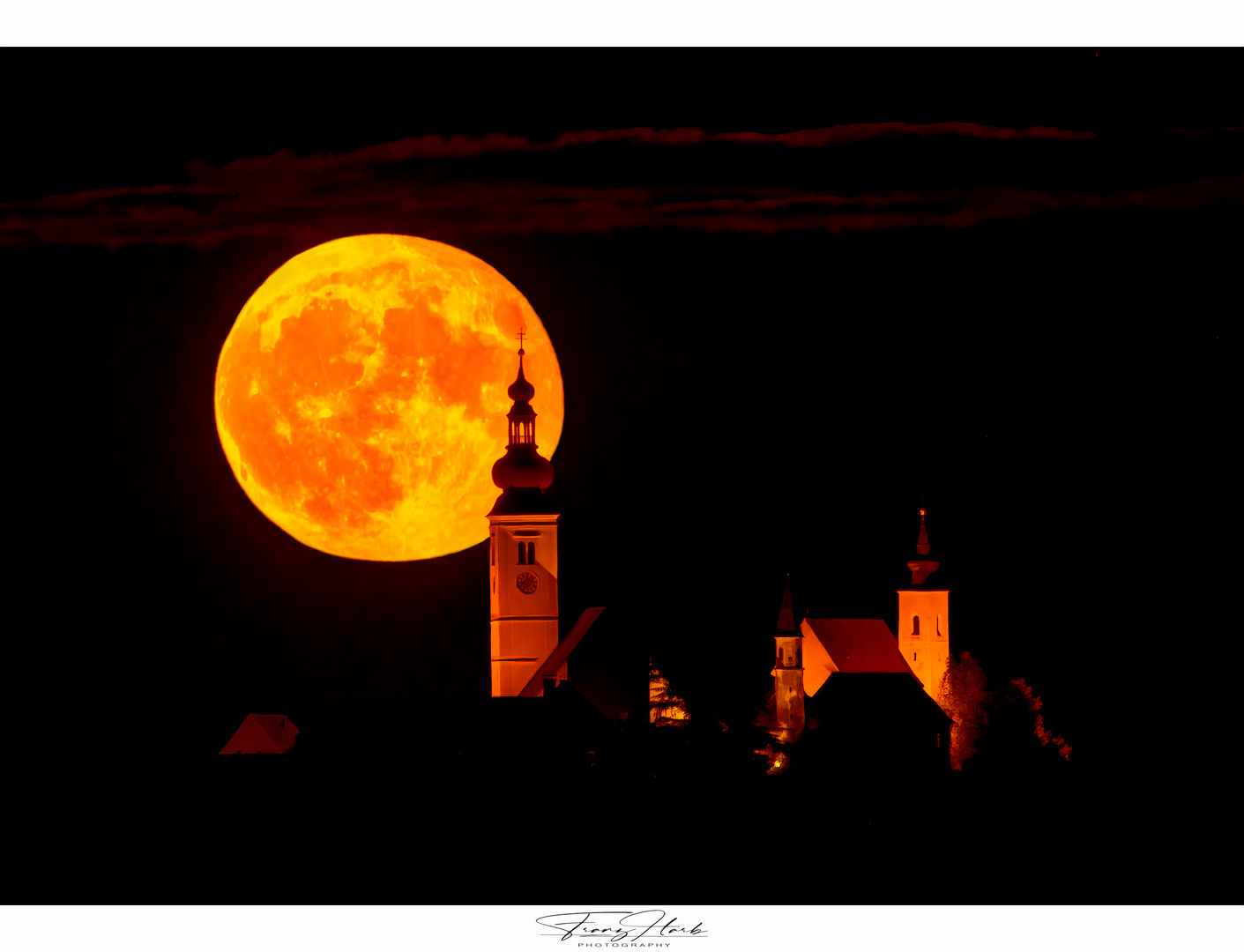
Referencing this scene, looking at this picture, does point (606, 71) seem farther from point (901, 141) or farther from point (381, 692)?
point (381, 692)

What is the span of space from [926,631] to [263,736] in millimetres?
15564

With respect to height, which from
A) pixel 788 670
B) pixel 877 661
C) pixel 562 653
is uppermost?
pixel 562 653

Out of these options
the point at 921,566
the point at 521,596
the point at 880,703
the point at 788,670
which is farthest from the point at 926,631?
the point at 521,596

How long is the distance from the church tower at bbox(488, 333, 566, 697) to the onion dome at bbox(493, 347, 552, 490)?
0.02 m

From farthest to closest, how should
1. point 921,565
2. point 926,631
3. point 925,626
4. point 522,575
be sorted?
1. point 925,626
2. point 926,631
3. point 921,565
4. point 522,575

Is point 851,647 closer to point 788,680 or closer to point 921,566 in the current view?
point 921,566

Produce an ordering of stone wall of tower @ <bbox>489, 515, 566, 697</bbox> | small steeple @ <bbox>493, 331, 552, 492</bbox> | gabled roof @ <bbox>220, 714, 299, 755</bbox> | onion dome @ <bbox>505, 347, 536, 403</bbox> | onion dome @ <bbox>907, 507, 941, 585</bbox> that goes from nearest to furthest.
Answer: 1. gabled roof @ <bbox>220, 714, 299, 755</bbox>
2. onion dome @ <bbox>505, 347, 536, 403</bbox>
3. small steeple @ <bbox>493, 331, 552, 492</bbox>
4. stone wall of tower @ <bbox>489, 515, 566, 697</bbox>
5. onion dome @ <bbox>907, 507, 941, 585</bbox>

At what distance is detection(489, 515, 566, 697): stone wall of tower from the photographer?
143ft

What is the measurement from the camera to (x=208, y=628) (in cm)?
3816

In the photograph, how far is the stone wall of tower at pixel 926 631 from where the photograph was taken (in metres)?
49.2

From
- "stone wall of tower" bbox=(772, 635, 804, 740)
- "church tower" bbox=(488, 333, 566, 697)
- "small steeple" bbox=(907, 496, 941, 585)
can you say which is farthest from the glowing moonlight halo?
"small steeple" bbox=(907, 496, 941, 585)

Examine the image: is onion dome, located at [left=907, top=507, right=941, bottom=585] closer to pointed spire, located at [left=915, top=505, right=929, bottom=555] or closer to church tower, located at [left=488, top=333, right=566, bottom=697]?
pointed spire, located at [left=915, top=505, right=929, bottom=555]

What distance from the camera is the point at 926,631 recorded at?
163 feet

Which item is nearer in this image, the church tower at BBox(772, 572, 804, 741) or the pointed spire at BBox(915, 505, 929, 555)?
the church tower at BBox(772, 572, 804, 741)
